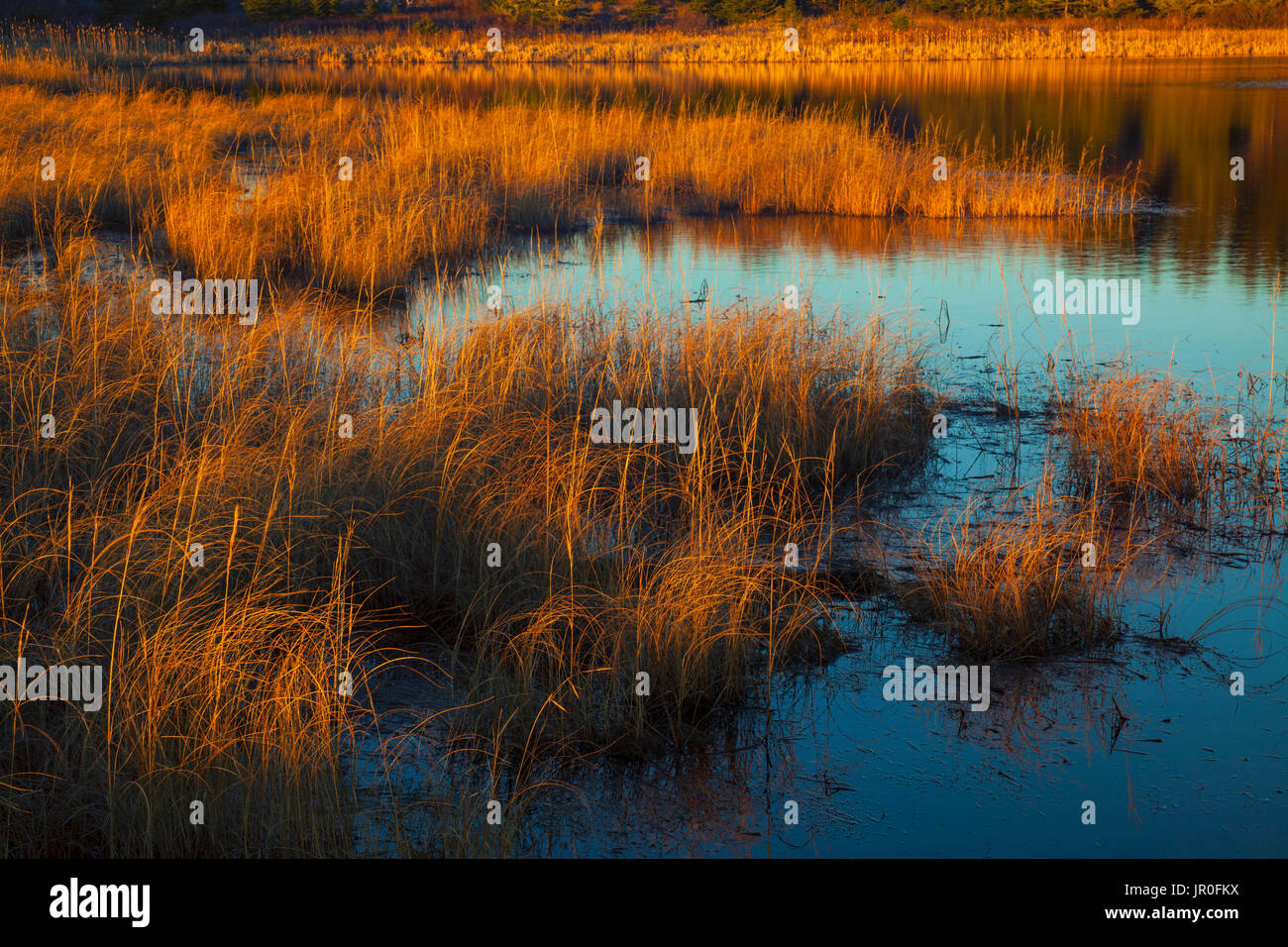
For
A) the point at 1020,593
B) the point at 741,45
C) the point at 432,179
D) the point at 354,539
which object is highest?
the point at 741,45

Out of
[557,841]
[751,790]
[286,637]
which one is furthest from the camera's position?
[286,637]

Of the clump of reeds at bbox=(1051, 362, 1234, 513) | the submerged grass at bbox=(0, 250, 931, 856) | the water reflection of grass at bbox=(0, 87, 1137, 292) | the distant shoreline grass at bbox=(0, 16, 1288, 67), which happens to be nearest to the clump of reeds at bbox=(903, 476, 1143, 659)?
the submerged grass at bbox=(0, 250, 931, 856)

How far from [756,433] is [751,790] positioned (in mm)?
2996

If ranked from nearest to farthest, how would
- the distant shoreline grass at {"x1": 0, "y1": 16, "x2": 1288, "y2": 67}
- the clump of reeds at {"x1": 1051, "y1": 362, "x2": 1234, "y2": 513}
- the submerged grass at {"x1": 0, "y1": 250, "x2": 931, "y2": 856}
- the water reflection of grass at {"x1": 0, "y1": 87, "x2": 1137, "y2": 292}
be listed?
the submerged grass at {"x1": 0, "y1": 250, "x2": 931, "y2": 856}
the clump of reeds at {"x1": 1051, "y1": 362, "x2": 1234, "y2": 513}
the water reflection of grass at {"x1": 0, "y1": 87, "x2": 1137, "y2": 292}
the distant shoreline grass at {"x1": 0, "y1": 16, "x2": 1288, "y2": 67}

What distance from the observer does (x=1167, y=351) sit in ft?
30.2

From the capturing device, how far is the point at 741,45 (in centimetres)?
4516

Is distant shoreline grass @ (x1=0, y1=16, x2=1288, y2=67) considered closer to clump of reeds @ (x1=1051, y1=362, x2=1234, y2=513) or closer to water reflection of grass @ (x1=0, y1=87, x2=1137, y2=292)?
water reflection of grass @ (x1=0, y1=87, x2=1137, y2=292)

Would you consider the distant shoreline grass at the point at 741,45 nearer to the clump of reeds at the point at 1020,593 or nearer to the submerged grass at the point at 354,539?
→ the submerged grass at the point at 354,539

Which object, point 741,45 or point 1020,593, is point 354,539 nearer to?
point 1020,593

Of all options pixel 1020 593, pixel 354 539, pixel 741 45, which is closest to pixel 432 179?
pixel 354 539

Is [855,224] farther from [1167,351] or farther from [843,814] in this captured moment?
[843,814]

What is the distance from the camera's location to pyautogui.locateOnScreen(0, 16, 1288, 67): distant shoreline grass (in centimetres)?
4169

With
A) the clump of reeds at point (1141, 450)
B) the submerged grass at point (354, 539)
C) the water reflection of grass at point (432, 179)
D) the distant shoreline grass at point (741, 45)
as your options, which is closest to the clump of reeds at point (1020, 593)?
the submerged grass at point (354, 539)

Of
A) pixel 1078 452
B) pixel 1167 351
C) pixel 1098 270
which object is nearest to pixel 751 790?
pixel 1078 452
